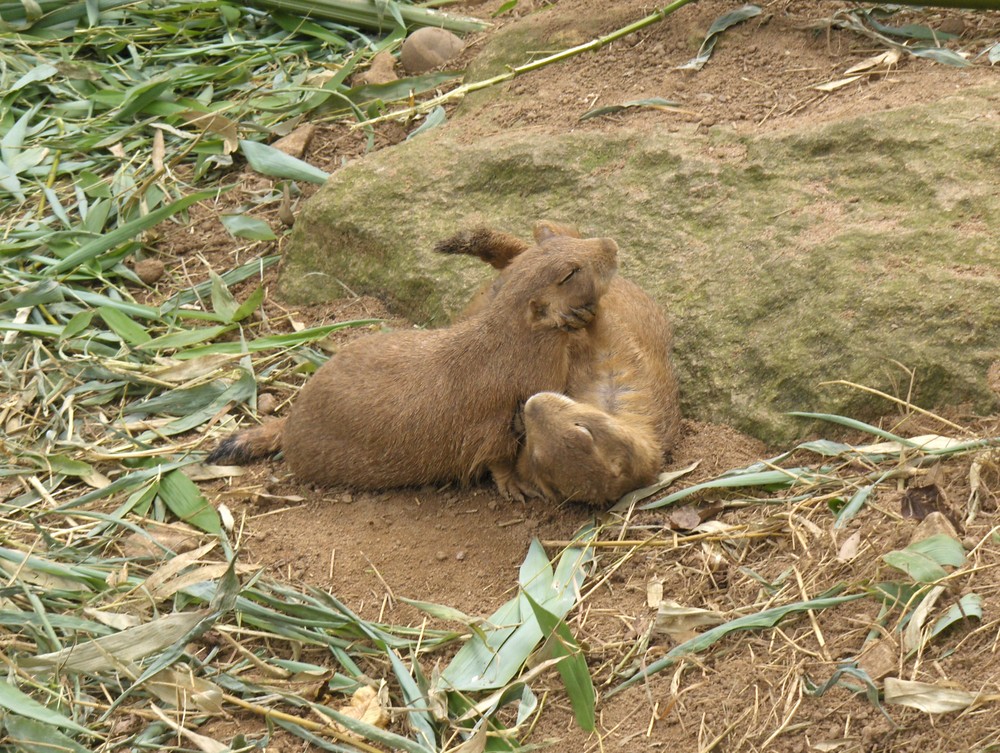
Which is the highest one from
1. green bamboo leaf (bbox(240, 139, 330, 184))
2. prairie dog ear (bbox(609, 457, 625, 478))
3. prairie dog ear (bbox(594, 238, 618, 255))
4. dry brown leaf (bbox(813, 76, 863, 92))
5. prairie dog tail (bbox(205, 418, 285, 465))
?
dry brown leaf (bbox(813, 76, 863, 92))

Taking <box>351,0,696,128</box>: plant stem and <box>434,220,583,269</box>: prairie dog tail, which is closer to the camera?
<box>434,220,583,269</box>: prairie dog tail

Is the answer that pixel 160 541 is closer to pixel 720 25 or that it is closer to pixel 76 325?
pixel 76 325

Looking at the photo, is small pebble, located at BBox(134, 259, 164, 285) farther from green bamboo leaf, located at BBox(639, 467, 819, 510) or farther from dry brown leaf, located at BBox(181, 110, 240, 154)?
green bamboo leaf, located at BBox(639, 467, 819, 510)

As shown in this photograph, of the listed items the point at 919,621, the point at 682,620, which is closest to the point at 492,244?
the point at 682,620

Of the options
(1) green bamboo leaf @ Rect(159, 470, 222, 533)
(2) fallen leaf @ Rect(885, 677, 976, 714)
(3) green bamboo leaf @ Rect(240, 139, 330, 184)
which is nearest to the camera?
(2) fallen leaf @ Rect(885, 677, 976, 714)

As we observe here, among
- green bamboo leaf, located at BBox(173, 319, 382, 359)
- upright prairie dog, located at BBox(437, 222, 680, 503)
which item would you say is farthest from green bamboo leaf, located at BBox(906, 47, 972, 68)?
green bamboo leaf, located at BBox(173, 319, 382, 359)

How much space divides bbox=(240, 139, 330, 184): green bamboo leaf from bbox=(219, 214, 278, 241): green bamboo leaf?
338 millimetres

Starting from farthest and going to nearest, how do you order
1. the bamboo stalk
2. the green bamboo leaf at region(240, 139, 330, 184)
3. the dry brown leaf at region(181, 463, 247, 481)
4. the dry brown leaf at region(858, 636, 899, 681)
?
the bamboo stalk
the green bamboo leaf at region(240, 139, 330, 184)
the dry brown leaf at region(181, 463, 247, 481)
the dry brown leaf at region(858, 636, 899, 681)

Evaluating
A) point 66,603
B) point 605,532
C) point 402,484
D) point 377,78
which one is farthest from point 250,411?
point 377,78

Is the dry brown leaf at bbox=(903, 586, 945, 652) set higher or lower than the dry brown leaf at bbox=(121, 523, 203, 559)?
higher

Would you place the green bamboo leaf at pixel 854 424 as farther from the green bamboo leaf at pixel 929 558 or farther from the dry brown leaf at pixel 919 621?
the dry brown leaf at pixel 919 621

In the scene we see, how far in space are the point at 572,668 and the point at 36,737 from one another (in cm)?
194

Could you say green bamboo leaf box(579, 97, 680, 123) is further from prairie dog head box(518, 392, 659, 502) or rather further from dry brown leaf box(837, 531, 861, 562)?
dry brown leaf box(837, 531, 861, 562)

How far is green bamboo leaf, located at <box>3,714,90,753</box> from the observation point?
415cm
